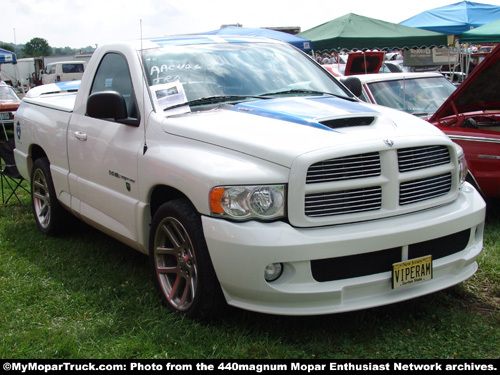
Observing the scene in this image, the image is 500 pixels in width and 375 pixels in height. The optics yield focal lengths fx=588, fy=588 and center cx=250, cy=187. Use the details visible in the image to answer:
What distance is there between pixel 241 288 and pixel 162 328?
2.24 feet

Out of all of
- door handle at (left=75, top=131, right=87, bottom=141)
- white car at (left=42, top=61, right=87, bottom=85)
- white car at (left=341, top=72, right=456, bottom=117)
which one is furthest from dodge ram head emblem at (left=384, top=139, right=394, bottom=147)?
white car at (left=42, top=61, right=87, bottom=85)

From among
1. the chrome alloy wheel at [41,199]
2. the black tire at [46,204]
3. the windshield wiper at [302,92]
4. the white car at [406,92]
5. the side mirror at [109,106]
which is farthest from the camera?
the white car at [406,92]

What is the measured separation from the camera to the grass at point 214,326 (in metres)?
3.36

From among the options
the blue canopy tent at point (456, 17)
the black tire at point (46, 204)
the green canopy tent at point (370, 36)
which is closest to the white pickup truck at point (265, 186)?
the black tire at point (46, 204)

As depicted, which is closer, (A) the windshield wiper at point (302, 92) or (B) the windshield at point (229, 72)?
(B) the windshield at point (229, 72)

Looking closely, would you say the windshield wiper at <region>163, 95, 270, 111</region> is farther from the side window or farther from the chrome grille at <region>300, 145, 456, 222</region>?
the chrome grille at <region>300, 145, 456, 222</region>

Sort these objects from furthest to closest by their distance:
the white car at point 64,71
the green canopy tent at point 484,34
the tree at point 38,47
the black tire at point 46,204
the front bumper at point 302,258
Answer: the tree at point 38,47 → the white car at point 64,71 → the green canopy tent at point 484,34 → the black tire at point 46,204 → the front bumper at point 302,258

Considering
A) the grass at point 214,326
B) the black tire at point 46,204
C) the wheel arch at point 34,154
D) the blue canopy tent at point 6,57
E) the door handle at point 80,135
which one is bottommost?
the grass at point 214,326

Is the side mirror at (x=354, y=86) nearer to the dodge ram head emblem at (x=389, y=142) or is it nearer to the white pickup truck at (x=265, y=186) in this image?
the white pickup truck at (x=265, y=186)

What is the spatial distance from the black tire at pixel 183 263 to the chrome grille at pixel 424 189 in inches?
47.5

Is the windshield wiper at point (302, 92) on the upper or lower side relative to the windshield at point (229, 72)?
lower

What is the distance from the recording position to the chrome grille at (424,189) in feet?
11.3

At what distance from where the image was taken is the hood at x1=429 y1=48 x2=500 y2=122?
17.6ft

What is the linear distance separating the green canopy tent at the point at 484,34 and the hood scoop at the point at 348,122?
10.3 metres
